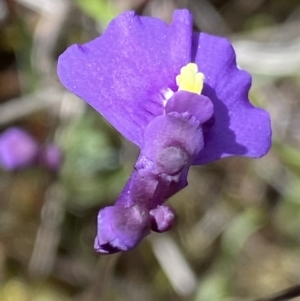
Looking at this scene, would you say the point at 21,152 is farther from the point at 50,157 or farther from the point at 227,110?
the point at 227,110

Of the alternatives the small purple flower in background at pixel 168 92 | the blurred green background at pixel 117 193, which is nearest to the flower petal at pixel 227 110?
the small purple flower in background at pixel 168 92

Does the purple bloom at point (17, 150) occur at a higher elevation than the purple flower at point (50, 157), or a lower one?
higher

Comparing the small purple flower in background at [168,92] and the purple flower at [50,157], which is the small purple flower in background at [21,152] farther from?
the small purple flower in background at [168,92]

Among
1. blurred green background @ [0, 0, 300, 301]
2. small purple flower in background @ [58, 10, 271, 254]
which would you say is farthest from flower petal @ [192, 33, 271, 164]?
blurred green background @ [0, 0, 300, 301]

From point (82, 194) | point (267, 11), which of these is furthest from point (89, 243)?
point (267, 11)

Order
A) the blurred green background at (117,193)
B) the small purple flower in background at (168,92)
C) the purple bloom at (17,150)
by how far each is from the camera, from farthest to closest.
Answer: the blurred green background at (117,193)
the purple bloom at (17,150)
the small purple flower in background at (168,92)
